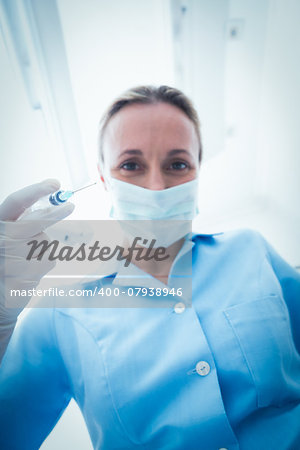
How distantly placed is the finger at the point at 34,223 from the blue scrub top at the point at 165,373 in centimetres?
28

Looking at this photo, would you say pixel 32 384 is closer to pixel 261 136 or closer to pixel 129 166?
pixel 129 166

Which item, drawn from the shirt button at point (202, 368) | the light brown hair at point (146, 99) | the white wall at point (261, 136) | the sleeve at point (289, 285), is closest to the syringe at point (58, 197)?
the light brown hair at point (146, 99)

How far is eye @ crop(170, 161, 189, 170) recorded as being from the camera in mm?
847

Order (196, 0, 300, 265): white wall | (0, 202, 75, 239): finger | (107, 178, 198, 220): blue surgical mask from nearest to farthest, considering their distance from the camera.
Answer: (0, 202, 75, 239): finger, (107, 178, 198, 220): blue surgical mask, (196, 0, 300, 265): white wall

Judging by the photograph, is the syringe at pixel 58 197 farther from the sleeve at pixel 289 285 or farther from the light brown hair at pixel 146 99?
the sleeve at pixel 289 285

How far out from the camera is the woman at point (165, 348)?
589 millimetres

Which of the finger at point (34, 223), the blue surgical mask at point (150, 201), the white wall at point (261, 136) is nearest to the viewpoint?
the finger at point (34, 223)

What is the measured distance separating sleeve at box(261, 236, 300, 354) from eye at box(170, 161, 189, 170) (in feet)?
1.43

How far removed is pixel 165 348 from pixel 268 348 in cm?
30

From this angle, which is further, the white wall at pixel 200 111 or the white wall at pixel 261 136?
the white wall at pixel 261 136

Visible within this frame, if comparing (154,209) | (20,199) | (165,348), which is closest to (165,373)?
(165,348)

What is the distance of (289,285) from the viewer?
0.84 m

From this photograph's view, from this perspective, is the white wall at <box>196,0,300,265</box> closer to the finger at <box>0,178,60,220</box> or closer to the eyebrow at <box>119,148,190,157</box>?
the eyebrow at <box>119,148,190,157</box>

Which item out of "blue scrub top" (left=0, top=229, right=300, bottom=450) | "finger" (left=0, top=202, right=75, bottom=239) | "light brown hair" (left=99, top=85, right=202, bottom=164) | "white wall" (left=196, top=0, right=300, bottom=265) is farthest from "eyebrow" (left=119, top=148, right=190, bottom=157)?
"white wall" (left=196, top=0, right=300, bottom=265)
